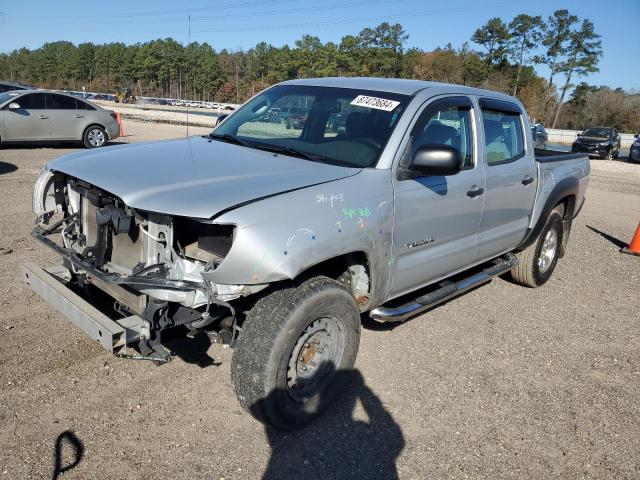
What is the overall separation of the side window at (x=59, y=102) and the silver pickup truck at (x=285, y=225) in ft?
38.4

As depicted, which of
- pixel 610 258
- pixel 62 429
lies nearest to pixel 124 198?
pixel 62 429

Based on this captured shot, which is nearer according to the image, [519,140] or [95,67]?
[519,140]

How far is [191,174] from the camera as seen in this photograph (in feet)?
10.5

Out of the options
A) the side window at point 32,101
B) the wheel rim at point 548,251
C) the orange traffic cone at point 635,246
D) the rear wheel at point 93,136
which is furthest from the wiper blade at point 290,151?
the rear wheel at point 93,136

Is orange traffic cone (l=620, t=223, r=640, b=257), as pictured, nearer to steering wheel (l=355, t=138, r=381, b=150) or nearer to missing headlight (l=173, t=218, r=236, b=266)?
steering wheel (l=355, t=138, r=381, b=150)

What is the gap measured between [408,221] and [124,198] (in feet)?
6.09

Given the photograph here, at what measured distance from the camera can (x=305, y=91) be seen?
15.1ft

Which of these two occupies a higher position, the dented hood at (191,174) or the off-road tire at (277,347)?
the dented hood at (191,174)

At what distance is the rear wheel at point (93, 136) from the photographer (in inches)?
594

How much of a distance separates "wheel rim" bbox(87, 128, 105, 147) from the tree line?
102 ft

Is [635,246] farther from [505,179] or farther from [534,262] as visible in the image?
[505,179]

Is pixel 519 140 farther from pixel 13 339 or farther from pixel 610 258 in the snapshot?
pixel 13 339

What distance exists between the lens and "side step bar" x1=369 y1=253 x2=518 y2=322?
3822mm

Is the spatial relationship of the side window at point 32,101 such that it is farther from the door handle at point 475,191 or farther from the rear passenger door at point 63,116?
the door handle at point 475,191
